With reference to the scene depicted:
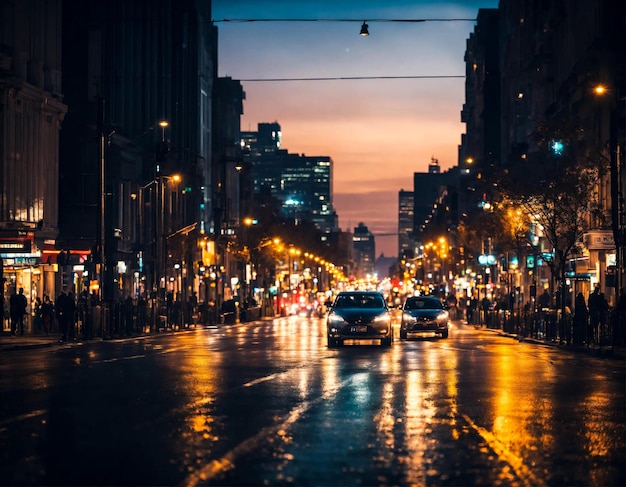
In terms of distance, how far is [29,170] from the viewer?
193 feet

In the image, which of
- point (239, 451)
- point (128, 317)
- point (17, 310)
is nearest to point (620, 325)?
point (128, 317)

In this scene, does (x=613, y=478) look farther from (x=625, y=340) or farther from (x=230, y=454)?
(x=625, y=340)

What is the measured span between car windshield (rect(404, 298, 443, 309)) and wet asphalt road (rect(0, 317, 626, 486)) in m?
20.0

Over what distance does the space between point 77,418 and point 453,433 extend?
196 inches

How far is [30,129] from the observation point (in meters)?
59.0

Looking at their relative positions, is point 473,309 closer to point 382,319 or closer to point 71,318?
point 71,318

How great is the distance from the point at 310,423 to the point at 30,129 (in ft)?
150

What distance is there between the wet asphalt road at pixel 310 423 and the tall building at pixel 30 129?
28.1 m

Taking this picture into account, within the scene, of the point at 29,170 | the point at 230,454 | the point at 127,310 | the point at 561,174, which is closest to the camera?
the point at 230,454

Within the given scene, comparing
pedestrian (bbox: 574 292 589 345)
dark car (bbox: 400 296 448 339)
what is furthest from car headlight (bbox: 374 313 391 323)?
dark car (bbox: 400 296 448 339)

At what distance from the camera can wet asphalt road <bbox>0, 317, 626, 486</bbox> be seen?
1176cm

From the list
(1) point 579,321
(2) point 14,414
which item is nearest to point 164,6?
(1) point 579,321

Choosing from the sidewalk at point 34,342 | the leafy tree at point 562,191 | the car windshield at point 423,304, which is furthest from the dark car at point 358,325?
the leafy tree at point 562,191

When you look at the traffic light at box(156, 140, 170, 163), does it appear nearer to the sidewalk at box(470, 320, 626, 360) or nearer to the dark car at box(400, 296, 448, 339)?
the dark car at box(400, 296, 448, 339)
